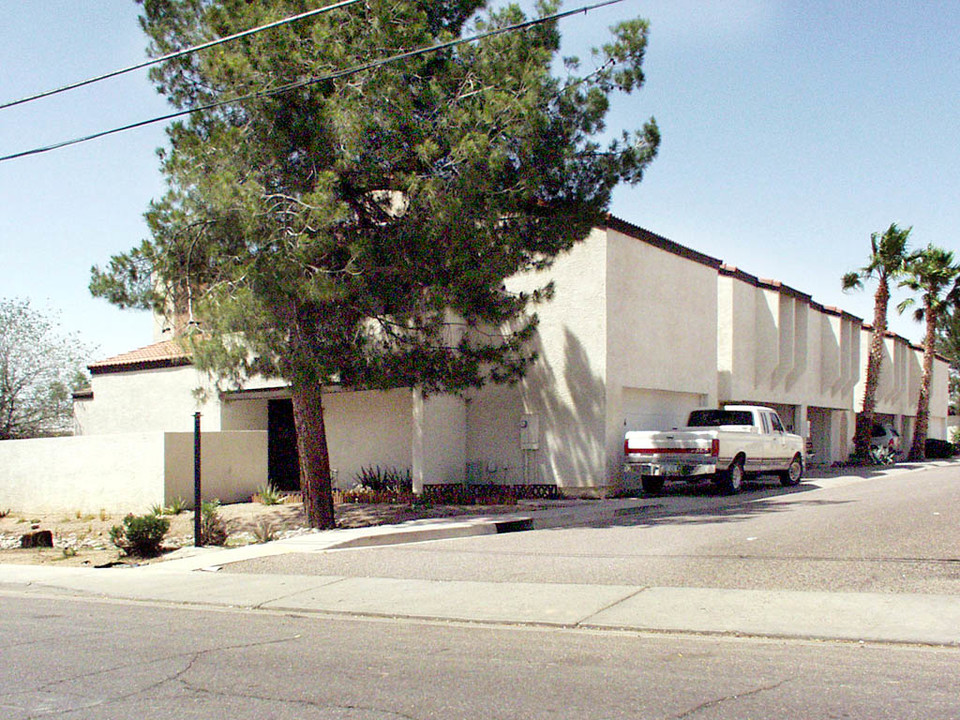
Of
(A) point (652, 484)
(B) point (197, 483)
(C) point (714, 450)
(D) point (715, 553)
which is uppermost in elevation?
(C) point (714, 450)

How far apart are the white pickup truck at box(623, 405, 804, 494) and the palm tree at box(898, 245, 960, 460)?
18.5 m

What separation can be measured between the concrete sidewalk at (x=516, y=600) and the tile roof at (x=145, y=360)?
13046 mm

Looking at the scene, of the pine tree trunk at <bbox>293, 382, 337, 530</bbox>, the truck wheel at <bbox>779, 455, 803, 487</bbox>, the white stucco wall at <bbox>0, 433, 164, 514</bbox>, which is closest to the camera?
the pine tree trunk at <bbox>293, 382, 337, 530</bbox>

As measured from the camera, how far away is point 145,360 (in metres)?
28.2

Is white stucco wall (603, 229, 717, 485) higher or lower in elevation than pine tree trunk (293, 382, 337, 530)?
higher

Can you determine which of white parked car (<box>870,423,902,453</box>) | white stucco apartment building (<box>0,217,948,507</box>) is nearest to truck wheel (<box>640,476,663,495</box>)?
white stucco apartment building (<box>0,217,948,507</box>)

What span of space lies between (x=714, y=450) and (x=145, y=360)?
16.6m

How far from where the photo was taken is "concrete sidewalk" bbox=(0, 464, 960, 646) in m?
8.44

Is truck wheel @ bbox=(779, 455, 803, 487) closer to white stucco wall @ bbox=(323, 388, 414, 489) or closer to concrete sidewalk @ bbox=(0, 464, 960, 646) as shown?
white stucco wall @ bbox=(323, 388, 414, 489)

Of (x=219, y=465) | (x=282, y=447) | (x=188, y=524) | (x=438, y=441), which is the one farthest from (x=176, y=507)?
(x=282, y=447)

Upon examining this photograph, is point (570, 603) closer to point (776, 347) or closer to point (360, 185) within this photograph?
point (360, 185)

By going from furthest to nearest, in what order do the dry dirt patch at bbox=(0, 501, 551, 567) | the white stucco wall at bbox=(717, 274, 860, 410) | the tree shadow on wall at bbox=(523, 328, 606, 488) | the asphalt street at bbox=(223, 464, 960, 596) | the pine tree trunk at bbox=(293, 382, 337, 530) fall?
the white stucco wall at bbox=(717, 274, 860, 410), the tree shadow on wall at bbox=(523, 328, 606, 488), the pine tree trunk at bbox=(293, 382, 337, 530), the dry dirt patch at bbox=(0, 501, 551, 567), the asphalt street at bbox=(223, 464, 960, 596)

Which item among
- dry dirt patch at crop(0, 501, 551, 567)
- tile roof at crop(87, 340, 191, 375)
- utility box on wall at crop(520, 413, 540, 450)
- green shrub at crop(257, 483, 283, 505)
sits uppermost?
tile roof at crop(87, 340, 191, 375)

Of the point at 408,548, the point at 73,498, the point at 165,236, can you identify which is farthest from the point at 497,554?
the point at 73,498
